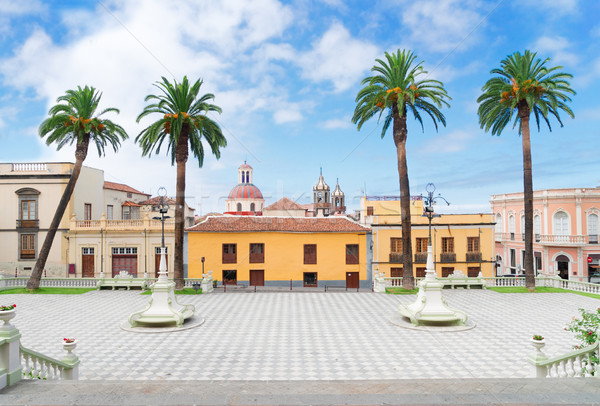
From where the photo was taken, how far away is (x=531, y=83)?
24.3 metres

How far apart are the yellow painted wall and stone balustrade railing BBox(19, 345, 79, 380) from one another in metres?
23.4

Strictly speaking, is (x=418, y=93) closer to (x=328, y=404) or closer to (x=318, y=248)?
(x=318, y=248)

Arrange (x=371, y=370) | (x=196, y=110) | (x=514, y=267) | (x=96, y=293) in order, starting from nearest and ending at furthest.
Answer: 1. (x=371, y=370)
2. (x=96, y=293)
3. (x=196, y=110)
4. (x=514, y=267)

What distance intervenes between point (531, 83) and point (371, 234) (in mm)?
16555

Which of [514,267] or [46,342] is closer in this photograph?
[46,342]

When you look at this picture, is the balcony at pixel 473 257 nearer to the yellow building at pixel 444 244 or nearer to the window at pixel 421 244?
the yellow building at pixel 444 244

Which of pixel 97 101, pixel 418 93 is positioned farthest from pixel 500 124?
pixel 97 101

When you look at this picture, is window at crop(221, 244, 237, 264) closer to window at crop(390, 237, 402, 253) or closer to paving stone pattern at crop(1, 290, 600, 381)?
paving stone pattern at crop(1, 290, 600, 381)

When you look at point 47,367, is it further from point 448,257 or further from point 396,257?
point 448,257

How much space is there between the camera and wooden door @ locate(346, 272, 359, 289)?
111ft

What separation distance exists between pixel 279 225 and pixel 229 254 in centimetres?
505

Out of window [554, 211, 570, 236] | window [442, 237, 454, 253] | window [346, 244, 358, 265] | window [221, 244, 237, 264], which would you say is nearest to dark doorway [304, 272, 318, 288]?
window [346, 244, 358, 265]

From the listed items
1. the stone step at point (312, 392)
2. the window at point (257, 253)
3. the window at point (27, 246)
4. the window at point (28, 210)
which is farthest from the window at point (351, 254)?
the window at point (28, 210)

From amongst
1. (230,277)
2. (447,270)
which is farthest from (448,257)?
(230,277)
